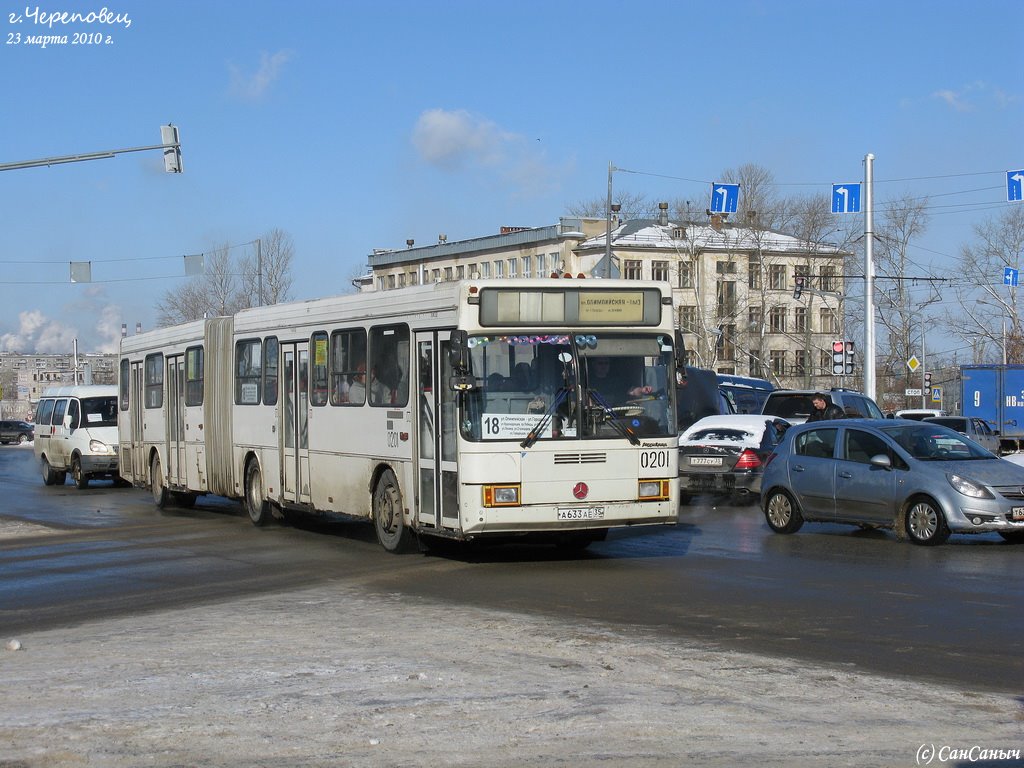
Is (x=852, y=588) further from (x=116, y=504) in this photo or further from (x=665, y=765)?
(x=116, y=504)

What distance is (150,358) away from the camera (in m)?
26.0

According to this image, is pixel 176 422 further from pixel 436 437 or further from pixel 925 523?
pixel 925 523

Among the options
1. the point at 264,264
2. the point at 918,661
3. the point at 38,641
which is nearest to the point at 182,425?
the point at 38,641

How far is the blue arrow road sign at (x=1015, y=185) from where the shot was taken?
32.3m

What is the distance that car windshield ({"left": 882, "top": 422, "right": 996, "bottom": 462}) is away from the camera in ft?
54.7

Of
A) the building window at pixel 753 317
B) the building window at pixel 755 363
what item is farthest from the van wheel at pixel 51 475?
the building window at pixel 753 317

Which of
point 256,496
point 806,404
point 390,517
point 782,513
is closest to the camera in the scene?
point 390,517

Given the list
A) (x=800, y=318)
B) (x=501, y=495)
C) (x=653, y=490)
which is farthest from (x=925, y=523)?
(x=800, y=318)

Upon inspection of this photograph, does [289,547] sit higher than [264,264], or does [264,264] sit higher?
[264,264]

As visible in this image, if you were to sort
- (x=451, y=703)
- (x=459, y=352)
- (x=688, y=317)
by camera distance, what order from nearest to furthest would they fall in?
(x=451, y=703)
(x=459, y=352)
(x=688, y=317)

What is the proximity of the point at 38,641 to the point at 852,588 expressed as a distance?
23.1 ft

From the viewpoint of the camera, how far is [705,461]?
80.1ft

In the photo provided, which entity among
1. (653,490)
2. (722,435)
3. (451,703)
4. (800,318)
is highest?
(800,318)

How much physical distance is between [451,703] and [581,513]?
6524 millimetres
